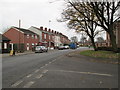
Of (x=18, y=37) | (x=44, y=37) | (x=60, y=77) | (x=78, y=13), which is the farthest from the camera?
(x=44, y=37)

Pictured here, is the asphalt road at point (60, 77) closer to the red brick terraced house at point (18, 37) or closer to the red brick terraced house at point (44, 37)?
the red brick terraced house at point (18, 37)

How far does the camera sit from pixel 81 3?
74.2ft

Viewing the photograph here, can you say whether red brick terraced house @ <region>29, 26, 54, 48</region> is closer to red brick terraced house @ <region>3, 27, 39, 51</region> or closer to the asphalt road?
red brick terraced house @ <region>3, 27, 39, 51</region>

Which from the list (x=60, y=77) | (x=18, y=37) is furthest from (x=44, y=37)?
(x=60, y=77)

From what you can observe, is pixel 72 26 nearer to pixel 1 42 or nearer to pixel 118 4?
pixel 118 4

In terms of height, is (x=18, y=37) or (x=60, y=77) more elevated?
→ (x=18, y=37)

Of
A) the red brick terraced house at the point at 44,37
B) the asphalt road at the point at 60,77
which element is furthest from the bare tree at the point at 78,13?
the red brick terraced house at the point at 44,37

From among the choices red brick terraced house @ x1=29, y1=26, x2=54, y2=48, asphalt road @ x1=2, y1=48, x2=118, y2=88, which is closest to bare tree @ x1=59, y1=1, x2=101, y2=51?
asphalt road @ x1=2, y1=48, x2=118, y2=88

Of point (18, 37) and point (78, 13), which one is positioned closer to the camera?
point (78, 13)

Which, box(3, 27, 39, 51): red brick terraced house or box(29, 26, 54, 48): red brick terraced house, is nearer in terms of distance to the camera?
box(3, 27, 39, 51): red brick terraced house

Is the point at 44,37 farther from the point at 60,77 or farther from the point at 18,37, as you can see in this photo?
the point at 60,77

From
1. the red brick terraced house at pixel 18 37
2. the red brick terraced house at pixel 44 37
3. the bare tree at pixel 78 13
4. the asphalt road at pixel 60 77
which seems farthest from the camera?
the red brick terraced house at pixel 44 37

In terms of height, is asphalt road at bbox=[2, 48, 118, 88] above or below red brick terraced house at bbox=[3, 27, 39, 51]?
below

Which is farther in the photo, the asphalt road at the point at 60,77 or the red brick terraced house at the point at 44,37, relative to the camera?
the red brick terraced house at the point at 44,37
